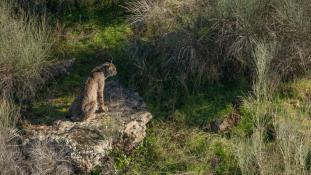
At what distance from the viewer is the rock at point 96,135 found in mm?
6848

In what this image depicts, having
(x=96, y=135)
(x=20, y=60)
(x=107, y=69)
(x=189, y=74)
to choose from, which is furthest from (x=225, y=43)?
(x=20, y=60)

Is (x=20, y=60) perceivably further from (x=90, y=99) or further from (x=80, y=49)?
(x=90, y=99)

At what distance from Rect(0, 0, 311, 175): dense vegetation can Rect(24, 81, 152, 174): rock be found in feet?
Answer: 0.56

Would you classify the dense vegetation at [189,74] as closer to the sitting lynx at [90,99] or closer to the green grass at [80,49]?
the green grass at [80,49]

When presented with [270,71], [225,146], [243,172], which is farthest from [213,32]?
[243,172]

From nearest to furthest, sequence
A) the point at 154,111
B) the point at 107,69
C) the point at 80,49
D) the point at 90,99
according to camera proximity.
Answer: the point at 90,99 < the point at 107,69 < the point at 154,111 < the point at 80,49

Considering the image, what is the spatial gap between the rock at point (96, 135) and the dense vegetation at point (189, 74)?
0.56 ft

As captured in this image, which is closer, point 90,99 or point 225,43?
point 90,99

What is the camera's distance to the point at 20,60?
25.8ft

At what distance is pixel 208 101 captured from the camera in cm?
779

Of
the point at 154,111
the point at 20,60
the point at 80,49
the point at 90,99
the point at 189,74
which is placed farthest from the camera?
the point at 80,49

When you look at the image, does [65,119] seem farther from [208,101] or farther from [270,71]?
[270,71]

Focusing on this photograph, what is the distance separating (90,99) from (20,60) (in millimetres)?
1247

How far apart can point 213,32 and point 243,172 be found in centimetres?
219
